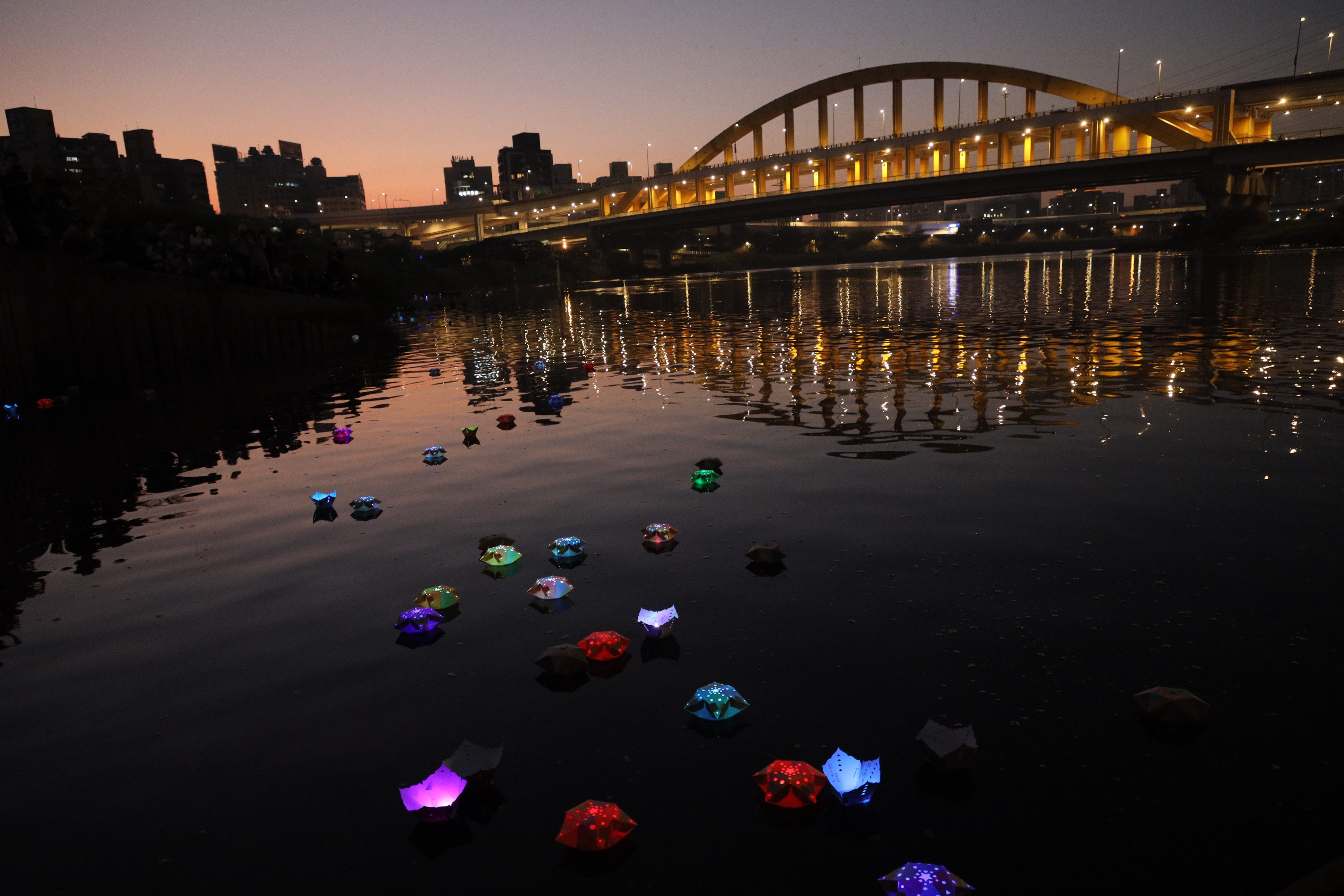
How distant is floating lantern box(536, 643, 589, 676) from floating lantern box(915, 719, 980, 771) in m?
1.83

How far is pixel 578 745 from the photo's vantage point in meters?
3.71

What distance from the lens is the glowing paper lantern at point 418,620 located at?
491cm

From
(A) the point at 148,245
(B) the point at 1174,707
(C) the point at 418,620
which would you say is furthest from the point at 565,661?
(A) the point at 148,245

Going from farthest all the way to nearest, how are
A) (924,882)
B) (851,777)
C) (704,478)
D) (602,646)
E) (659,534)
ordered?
(704,478), (659,534), (602,646), (851,777), (924,882)

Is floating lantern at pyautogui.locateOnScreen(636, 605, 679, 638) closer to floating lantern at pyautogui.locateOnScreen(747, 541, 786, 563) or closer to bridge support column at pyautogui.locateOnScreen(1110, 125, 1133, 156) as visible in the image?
floating lantern at pyautogui.locateOnScreen(747, 541, 786, 563)

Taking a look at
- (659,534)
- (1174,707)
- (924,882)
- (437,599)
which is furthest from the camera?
(659,534)

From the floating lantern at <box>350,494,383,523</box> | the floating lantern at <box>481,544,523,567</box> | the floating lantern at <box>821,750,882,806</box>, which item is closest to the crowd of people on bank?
the floating lantern at <box>350,494,383,523</box>

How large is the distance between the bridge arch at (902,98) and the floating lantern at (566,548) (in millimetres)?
108029

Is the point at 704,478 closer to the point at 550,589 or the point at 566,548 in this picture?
the point at 566,548

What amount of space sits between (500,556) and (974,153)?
136514 millimetres

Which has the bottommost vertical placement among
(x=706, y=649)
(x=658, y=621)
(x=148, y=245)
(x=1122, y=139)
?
(x=706, y=649)

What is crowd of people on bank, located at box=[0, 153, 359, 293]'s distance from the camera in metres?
15.8

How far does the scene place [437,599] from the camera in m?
5.25

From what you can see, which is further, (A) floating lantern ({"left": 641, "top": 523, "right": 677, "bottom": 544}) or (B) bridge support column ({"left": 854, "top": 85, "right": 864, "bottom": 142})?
(B) bridge support column ({"left": 854, "top": 85, "right": 864, "bottom": 142})
